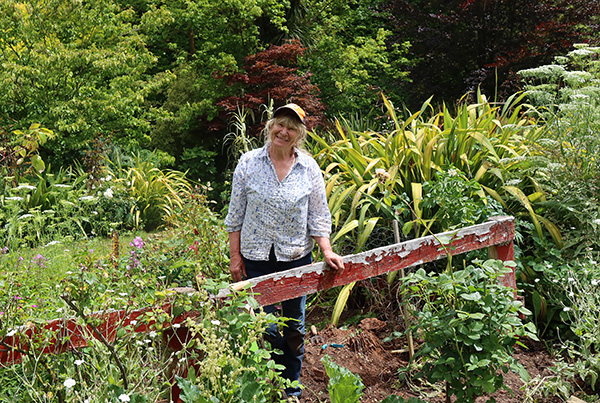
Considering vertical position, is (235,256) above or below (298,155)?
below

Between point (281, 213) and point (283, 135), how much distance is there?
15.4 inches

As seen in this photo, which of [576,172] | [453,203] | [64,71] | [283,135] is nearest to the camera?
[283,135]

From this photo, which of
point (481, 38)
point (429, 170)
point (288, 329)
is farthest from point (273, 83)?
point (288, 329)

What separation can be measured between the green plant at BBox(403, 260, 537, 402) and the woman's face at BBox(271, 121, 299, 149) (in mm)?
902

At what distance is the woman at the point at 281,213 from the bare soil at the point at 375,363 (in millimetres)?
265

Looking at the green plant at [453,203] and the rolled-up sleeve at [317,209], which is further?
the green plant at [453,203]

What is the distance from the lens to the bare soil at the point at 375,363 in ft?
9.50

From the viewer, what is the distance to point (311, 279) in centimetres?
253

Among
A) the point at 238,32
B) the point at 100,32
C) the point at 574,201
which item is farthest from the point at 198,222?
the point at 238,32

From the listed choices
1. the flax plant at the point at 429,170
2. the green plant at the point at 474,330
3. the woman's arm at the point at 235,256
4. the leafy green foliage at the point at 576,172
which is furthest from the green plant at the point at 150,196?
the green plant at the point at 474,330

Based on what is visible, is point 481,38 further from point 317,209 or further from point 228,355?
point 228,355

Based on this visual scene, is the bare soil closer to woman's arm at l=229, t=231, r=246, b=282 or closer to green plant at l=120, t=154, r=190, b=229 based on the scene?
woman's arm at l=229, t=231, r=246, b=282

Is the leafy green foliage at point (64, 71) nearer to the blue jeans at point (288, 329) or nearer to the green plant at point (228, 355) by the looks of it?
the blue jeans at point (288, 329)

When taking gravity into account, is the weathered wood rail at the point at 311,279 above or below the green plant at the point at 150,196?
above
